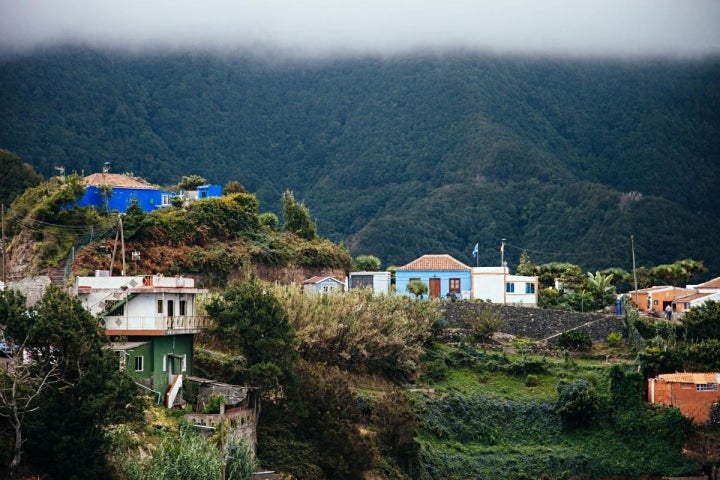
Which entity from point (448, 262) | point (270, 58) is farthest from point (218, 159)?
point (448, 262)

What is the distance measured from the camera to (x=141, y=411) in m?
40.0

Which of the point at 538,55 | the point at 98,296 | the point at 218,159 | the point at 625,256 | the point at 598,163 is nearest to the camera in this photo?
the point at 98,296

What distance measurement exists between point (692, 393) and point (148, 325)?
27631 millimetres

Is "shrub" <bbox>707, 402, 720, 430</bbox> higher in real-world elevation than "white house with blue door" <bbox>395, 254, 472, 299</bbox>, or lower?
lower

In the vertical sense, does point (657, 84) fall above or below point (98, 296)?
above

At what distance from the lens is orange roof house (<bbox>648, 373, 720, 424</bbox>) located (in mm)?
62500

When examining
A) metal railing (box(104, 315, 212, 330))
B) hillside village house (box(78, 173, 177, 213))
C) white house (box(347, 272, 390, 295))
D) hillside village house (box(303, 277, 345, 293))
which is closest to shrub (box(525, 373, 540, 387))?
hillside village house (box(303, 277, 345, 293))

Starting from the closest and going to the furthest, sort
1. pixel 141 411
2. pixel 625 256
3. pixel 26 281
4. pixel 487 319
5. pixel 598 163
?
pixel 141 411 → pixel 26 281 → pixel 487 319 → pixel 625 256 → pixel 598 163

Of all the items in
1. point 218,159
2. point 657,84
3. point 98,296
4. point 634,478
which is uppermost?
point 657,84

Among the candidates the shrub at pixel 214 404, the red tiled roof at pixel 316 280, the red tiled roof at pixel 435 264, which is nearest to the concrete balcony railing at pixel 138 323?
the shrub at pixel 214 404

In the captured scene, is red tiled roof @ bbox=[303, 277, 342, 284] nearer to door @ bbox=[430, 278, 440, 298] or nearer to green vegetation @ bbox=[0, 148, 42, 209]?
door @ bbox=[430, 278, 440, 298]

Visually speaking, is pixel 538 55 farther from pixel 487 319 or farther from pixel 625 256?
pixel 487 319

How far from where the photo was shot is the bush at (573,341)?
236 feet

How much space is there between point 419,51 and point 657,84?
28.3 metres
